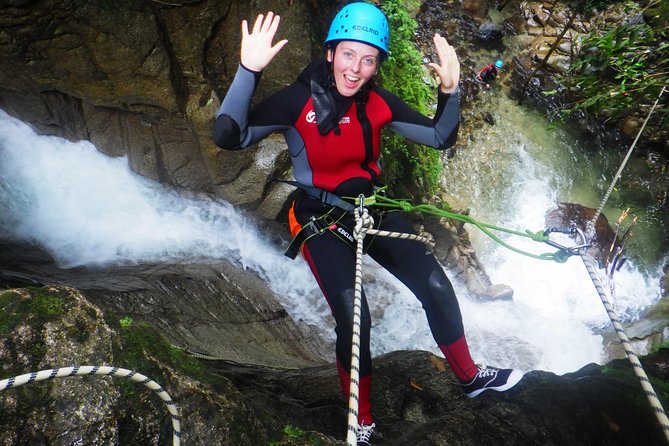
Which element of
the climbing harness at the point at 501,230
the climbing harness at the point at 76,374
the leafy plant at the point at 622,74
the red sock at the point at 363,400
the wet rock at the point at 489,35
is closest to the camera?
the climbing harness at the point at 76,374

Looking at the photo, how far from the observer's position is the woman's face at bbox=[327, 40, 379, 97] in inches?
111

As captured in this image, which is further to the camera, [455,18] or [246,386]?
[455,18]

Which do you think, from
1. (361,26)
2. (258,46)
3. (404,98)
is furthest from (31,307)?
(404,98)

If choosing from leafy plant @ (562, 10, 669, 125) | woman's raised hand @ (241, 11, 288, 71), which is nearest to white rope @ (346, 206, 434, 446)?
woman's raised hand @ (241, 11, 288, 71)

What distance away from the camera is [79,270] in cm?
493

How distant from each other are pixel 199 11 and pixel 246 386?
3.92 m

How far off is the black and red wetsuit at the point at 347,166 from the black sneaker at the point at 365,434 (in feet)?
0.12

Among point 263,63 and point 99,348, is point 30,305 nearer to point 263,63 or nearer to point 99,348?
point 99,348

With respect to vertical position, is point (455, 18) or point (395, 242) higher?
point (455, 18)

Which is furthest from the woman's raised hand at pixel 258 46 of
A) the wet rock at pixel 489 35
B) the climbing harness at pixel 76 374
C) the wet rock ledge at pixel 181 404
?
the wet rock at pixel 489 35

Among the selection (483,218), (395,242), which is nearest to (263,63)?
(395,242)

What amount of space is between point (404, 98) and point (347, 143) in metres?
3.79

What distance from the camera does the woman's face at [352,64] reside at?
2.81m

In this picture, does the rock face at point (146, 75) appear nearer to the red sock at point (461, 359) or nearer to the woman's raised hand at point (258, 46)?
the woman's raised hand at point (258, 46)
